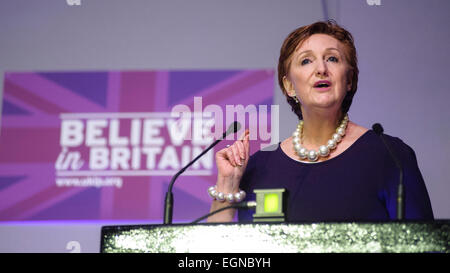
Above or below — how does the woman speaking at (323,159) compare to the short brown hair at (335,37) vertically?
below

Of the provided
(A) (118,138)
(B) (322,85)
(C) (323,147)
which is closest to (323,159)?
(C) (323,147)

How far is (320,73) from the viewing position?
1.95m

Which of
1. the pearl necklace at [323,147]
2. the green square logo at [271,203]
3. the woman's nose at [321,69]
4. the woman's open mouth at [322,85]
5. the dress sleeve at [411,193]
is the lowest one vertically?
the green square logo at [271,203]

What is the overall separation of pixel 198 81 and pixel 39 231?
4.00ft

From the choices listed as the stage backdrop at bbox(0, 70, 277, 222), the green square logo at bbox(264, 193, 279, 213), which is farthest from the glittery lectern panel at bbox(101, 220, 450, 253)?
the stage backdrop at bbox(0, 70, 277, 222)

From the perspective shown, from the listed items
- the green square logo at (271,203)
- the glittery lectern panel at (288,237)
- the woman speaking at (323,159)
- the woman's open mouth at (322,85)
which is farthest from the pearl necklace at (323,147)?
the glittery lectern panel at (288,237)

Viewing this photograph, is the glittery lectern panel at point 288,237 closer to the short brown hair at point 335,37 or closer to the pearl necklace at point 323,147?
the pearl necklace at point 323,147

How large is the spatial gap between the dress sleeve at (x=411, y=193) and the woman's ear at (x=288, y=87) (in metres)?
0.40

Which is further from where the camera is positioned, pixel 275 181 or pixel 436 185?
pixel 436 185

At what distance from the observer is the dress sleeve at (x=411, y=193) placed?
5.62ft

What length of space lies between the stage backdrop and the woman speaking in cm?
125

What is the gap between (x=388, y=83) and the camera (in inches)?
134

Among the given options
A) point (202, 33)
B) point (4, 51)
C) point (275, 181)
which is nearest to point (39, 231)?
point (4, 51)
